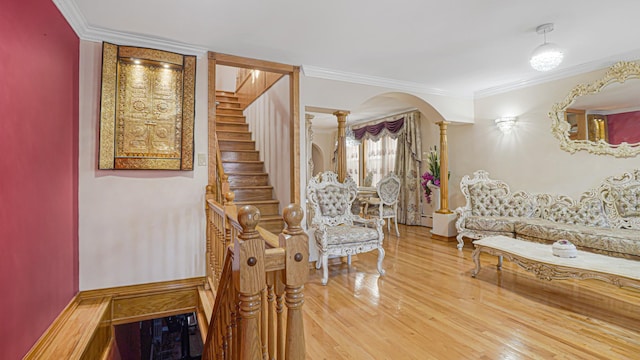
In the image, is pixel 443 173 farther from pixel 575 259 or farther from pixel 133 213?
pixel 133 213

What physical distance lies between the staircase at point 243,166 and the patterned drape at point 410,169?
3.49 metres

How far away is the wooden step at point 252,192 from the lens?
4438mm

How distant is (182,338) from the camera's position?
155 inches

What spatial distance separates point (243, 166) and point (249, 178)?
12.5 inches

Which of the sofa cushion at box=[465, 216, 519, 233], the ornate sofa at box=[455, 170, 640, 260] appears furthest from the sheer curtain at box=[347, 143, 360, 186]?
the sofa cushion at box=[465, 216, 519, 233]

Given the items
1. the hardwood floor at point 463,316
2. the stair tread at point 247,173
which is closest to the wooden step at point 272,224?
the hardwood floor at point 463,316

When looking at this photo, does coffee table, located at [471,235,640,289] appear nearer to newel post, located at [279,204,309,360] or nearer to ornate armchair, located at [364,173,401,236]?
ornate armchair, located at [364,173,401,236]

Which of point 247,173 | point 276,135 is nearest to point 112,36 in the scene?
point 276,135

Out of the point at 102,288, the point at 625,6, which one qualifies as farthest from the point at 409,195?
the point at 102,288

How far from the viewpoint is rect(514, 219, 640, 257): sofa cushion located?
3.14m

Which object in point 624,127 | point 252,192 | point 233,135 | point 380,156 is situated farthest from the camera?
point 380,156

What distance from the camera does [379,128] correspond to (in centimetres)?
778

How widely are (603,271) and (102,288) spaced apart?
14.1ft

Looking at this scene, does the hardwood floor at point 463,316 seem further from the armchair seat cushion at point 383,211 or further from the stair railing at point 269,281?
the armchair seat cushion at point 383,211
